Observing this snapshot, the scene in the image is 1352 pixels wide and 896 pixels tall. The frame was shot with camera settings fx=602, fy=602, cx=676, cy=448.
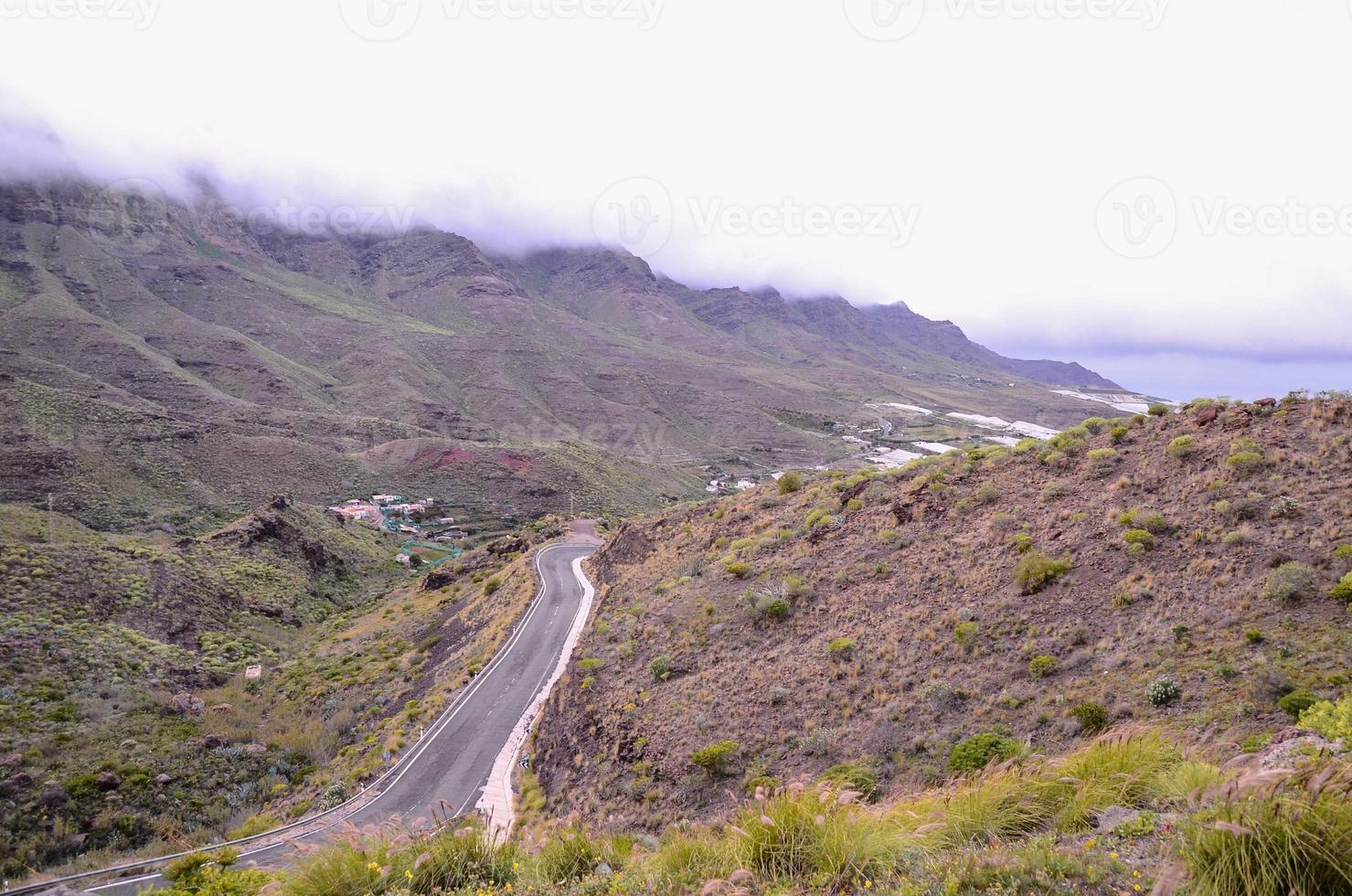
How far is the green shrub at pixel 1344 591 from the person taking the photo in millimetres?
9008

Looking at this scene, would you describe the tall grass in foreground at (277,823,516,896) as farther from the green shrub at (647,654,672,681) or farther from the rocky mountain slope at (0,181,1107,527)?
the rocky mountain slope at (0,181,1107,527)

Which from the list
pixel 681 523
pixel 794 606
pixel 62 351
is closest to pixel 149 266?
pixel 62 351

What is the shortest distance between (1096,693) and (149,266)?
196 meters

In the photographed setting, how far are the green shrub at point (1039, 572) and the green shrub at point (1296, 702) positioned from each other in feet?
16.5

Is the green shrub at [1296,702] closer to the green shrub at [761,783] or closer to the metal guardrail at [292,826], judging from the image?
the green shrub at [761,783]

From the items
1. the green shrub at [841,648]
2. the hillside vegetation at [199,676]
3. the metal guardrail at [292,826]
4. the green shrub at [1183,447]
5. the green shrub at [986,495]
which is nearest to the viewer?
the metal guardrail at [292,826]

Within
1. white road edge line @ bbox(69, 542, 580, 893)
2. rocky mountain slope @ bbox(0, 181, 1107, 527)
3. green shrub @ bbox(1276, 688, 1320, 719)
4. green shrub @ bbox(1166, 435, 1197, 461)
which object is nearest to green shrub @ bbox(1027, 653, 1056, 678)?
green shrub @ bbox(1276, 688, 1320, 719)

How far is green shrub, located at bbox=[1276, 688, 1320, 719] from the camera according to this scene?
7.22 m

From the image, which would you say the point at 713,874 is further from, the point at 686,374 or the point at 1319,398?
the point at 686,374

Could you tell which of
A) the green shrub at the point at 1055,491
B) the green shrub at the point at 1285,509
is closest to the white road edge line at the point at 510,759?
the green shrub at the point at 1055,491

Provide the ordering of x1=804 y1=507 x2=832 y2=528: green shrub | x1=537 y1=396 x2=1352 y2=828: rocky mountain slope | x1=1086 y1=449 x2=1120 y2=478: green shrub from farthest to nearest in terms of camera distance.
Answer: x1=804 y1=507 x2=832 y2=528: green shrub < x1=1086 y1=449 x2=1120 y2=478: green shrub < x1=537 y1=396 x2=1352 y2=828: rocky mountain slope

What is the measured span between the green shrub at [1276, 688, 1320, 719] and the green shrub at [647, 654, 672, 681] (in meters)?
10.9

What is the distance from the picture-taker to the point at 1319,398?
14484 millimetres

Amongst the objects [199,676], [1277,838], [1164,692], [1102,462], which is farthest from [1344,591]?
[199,676]
